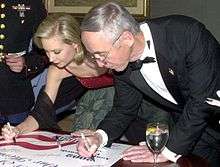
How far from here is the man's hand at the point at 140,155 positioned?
193cm

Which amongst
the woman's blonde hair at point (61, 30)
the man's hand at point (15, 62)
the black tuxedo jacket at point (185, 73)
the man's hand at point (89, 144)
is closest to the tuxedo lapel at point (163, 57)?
the black tuxedo jacket at point (185, 73)

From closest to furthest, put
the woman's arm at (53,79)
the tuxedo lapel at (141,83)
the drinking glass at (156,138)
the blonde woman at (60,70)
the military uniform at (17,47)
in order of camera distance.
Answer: the drinking glass at (156,138)
the tuxedo lapel at (141,83)
the blonde woman at (60,70)
the woman's arm at (53,79)
the military uniform at (17,47)

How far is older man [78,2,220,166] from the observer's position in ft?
6.40

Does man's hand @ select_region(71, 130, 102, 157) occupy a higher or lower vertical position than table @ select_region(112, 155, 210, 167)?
lower

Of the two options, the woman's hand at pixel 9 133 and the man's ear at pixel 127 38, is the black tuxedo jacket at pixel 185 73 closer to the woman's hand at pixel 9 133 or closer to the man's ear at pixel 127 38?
the man's ear at pixel 127 38

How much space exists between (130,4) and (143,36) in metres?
1.93

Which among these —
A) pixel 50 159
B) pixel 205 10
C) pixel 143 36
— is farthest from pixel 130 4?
pixel 50 159

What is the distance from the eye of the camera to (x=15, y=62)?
2.70m

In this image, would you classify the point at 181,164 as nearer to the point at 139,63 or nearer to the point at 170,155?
the point at 170,155

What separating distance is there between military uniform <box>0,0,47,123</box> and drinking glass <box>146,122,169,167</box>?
114 centimetres

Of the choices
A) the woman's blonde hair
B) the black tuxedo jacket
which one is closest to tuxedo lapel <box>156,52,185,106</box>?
the black tuxedo jacket

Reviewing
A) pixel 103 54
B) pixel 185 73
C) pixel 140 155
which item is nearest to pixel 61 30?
pixel 103 54

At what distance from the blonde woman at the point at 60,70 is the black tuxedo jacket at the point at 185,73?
456 mm

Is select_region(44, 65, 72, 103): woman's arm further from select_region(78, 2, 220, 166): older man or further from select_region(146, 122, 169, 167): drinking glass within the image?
select_region(146, 122, 169, 167): drinking glass
